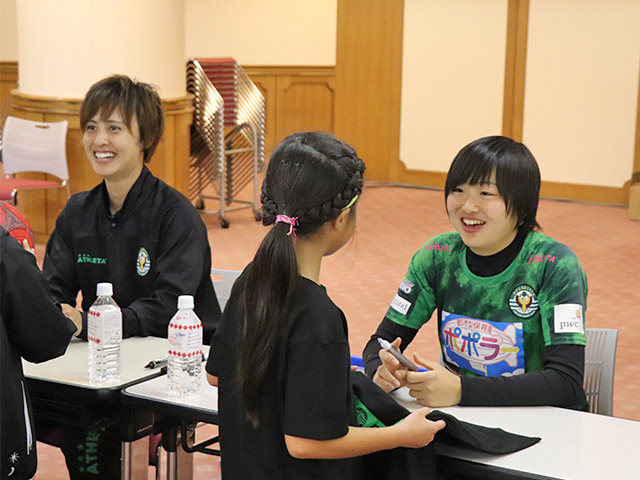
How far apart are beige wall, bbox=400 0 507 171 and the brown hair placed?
22.8 feet

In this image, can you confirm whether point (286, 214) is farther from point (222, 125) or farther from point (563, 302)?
point (222, 125)

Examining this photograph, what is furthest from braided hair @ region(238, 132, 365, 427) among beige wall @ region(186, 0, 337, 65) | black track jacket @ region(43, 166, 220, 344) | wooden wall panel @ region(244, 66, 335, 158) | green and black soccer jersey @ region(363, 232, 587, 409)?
beige wall @ region(186, 0, 337, 65)

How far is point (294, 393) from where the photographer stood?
1.47 metres

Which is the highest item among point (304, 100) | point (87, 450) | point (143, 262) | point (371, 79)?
point (371, 79)

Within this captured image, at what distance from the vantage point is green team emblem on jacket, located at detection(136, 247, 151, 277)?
270cm

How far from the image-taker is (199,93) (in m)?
7.56

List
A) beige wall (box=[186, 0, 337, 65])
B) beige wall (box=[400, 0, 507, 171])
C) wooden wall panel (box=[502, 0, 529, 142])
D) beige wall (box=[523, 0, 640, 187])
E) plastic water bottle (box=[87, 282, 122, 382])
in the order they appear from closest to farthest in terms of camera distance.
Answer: plastic water bottle (box=[87, 282, 122, 382]) < beige wall (box=[523, 0, 640, 187]) < wooden wall panel (box=[502, 0, 529, 142]) < beige wall (box=[400, 0, 507, 171]) < beige wall (box=[186, 0, 337, 65])

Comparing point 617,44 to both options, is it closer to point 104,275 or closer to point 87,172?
point 87,172

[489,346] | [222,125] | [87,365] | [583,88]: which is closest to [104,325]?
[87,365]

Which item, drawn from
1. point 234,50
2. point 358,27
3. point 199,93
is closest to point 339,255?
point 199,93

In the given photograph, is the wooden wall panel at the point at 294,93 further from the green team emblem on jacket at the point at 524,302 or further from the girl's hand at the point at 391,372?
the girl's hand at the point at 391,372

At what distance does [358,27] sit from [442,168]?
189 centimetres

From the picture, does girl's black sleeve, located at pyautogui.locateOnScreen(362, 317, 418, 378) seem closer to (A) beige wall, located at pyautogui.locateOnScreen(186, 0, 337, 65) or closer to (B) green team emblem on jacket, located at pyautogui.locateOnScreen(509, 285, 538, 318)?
(B) green team emblem on jacket, located at pyautogui.locateOnScreen(509, 285, 538, 318)

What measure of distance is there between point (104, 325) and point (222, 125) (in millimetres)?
5329
